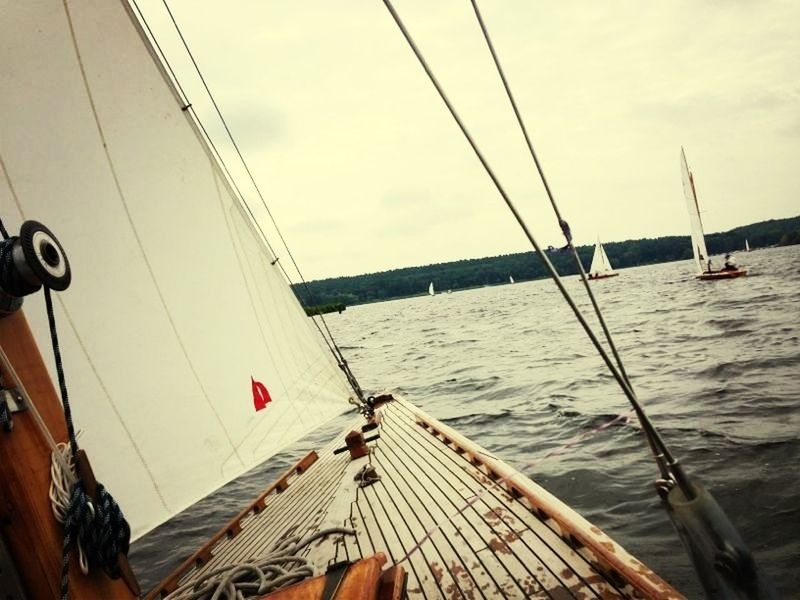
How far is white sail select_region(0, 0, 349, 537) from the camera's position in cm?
303

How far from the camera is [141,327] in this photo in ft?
11.5

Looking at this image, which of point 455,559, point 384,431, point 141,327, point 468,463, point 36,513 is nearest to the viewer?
point 36,513

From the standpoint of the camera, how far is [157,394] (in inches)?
138

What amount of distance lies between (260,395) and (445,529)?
7.25ft

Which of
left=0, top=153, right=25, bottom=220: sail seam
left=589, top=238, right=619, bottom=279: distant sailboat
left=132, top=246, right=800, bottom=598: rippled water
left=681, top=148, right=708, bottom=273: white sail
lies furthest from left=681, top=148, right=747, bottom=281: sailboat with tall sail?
left=0, top=153, right=25, bottom=220: sail seam

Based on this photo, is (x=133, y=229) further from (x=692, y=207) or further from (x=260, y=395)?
(x=692, y=207)

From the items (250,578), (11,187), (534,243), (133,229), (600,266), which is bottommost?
(600,266)

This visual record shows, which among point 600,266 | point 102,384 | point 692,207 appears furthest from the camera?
point 600,266

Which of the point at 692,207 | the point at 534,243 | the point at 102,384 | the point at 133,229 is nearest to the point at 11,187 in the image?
the point at 133,229

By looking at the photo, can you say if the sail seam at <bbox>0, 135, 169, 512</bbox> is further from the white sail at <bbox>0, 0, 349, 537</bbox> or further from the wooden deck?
the wooden deck

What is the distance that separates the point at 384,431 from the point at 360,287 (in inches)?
5279

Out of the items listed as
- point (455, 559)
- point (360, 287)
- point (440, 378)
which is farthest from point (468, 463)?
point (360, 287)

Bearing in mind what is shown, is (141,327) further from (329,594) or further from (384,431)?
(384,431)

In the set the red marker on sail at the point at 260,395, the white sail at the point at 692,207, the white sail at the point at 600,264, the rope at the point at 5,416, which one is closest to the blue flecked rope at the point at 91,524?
the rope at the point at 5,416
